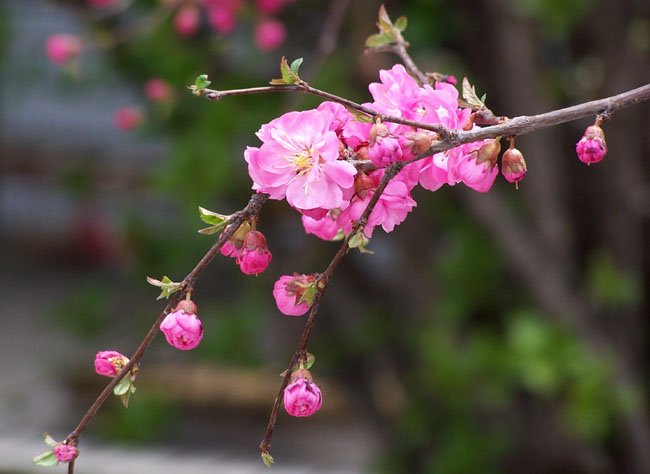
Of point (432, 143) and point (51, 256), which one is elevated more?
point (51, 256)

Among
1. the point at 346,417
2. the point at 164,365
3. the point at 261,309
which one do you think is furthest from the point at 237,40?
the point at 346,417

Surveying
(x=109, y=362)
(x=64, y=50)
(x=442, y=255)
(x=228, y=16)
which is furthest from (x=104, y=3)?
(x=109, y=362)

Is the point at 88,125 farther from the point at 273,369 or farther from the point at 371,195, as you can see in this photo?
the point at 371,195

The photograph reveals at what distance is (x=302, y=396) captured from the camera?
434 millimetres

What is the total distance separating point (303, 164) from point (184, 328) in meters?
0.11

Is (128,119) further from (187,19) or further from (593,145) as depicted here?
(593,145)

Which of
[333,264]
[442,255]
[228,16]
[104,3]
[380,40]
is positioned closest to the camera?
[333,264]

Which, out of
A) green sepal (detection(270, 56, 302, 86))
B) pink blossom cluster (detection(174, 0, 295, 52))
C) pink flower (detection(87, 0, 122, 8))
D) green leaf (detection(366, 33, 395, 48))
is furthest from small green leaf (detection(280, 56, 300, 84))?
pink flower (detection(87, 0, 122, 8))

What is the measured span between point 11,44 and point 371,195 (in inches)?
74.7

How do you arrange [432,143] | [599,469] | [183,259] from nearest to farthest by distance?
1. [432,143]
2. [599,469]
3. [183,259]

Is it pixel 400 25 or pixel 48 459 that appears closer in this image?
pixel 48 459

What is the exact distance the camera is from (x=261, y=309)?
84.4 inches

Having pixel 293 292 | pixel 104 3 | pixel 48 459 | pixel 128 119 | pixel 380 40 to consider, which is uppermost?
pixel 104 3

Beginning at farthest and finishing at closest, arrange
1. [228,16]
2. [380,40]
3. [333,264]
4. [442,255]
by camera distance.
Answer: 1. [442,255]
2. [228,16]
3. [380,40]
4. [333,264]
